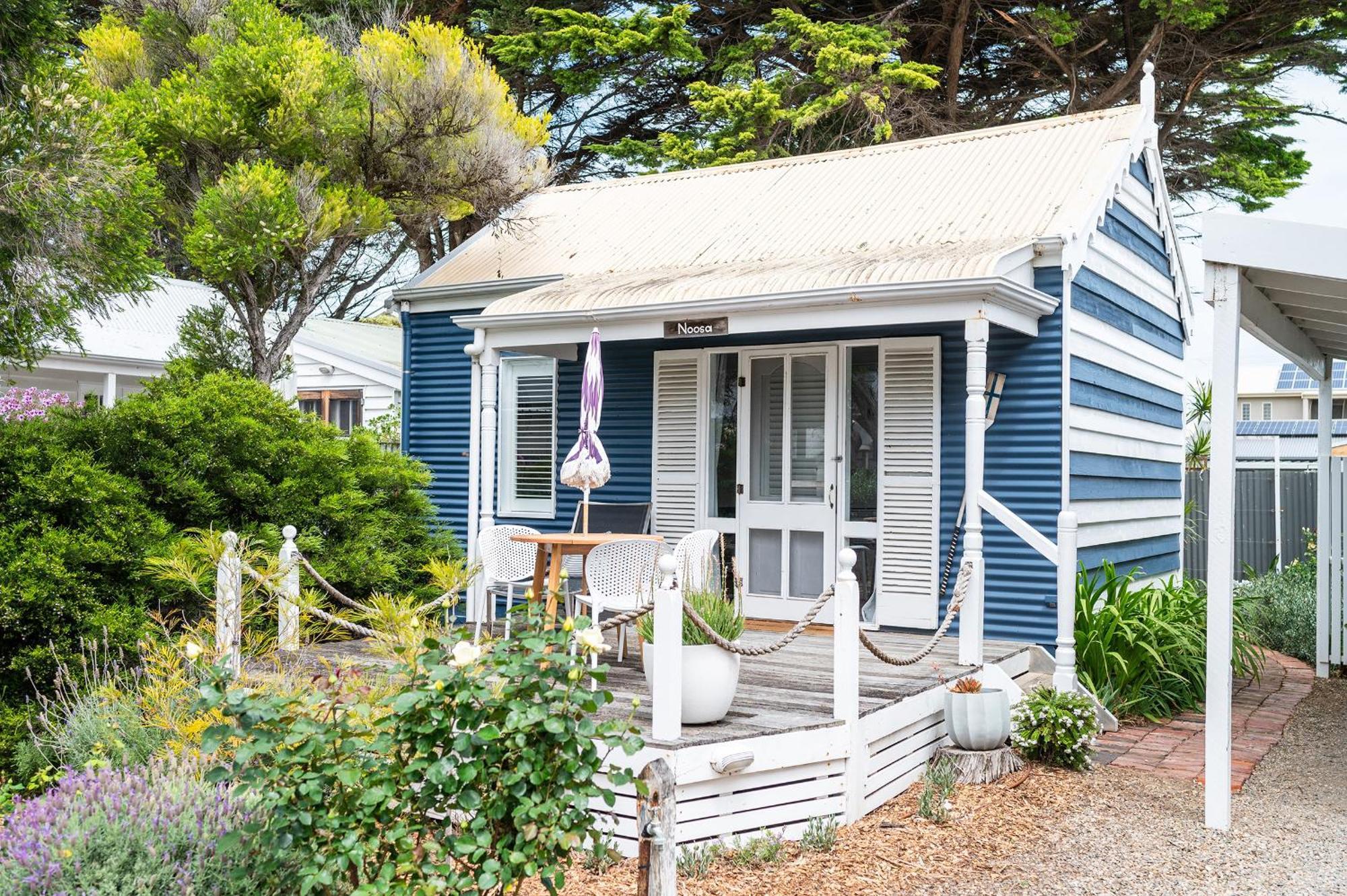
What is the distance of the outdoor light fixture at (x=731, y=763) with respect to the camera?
508 cm

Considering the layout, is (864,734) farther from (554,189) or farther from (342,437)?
(554,189)

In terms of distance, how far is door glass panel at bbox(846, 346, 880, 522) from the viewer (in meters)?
9.14

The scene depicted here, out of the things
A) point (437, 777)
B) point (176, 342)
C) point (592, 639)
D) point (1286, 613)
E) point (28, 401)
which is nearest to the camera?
point (437, 777)

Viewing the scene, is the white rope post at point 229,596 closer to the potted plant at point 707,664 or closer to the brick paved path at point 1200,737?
the potted plant at point 707,664

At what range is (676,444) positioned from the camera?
10070 millimetres

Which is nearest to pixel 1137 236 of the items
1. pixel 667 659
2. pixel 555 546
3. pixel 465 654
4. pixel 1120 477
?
pixel 1120 477

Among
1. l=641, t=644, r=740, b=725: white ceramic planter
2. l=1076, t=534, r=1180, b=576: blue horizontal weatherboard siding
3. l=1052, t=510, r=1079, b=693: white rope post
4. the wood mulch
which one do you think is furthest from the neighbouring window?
the wood mulch

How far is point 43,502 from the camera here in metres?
7.02

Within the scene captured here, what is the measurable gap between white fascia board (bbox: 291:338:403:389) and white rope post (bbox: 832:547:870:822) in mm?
12457

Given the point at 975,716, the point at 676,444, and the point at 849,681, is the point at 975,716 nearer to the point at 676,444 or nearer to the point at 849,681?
the point at 849,681

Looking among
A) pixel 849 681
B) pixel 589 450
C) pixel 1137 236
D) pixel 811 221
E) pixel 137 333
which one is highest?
pixel 811 221

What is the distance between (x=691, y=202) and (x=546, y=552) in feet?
18.2

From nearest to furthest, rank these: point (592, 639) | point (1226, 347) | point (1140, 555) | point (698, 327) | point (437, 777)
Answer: point (437, 777) → point (592, 639) → point (1226, 347) → point (698, 327) → point (1140, 555)

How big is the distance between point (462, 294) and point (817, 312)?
4741 millimetres
